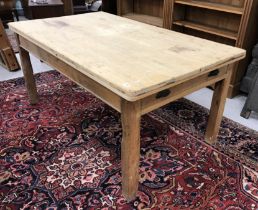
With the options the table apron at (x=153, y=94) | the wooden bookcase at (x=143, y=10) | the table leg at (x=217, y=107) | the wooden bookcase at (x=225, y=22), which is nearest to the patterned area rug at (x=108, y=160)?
the table leg at (x=217, y=107)

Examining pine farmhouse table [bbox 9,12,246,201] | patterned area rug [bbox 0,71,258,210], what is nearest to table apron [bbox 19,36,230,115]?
pine farmhouse table [bbox 9,12,246,201]

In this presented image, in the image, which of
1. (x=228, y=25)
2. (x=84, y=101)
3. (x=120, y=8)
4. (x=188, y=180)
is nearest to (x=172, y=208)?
(x=188, y=180)

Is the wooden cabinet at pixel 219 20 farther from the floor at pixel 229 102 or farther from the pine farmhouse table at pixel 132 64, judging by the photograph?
the pine farmhouse table at pixel 132 64

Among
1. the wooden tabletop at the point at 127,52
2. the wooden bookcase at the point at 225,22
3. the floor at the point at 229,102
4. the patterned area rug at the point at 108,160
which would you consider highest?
the wooden tabletop at the point at 127,52

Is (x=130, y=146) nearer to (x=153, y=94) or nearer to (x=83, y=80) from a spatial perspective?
(x=153, y=94)

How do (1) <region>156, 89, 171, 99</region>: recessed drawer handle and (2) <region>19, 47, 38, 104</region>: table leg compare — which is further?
(2) <region>19, 47, 38, 104</region>: table leg

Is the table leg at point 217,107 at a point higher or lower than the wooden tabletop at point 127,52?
lower

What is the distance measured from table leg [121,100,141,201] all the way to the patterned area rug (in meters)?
0.09

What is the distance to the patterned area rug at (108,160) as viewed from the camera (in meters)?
1.45

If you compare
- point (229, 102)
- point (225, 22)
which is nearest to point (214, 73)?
point (229, 102)

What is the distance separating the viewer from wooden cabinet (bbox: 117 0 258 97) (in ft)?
7.36

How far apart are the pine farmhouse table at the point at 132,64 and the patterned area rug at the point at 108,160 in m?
0.18

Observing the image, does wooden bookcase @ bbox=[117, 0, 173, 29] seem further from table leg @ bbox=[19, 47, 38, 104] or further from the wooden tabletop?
table leg @ bbox=[19, 47, 38, 104]

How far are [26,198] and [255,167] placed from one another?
1339mm
